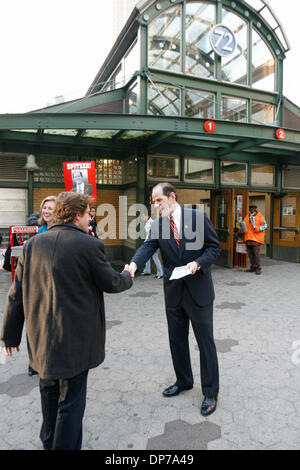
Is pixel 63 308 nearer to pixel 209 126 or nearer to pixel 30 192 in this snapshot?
pixel 209 126

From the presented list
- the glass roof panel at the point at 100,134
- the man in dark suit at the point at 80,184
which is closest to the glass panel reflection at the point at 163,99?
the glass roof panel at the point at 100,134

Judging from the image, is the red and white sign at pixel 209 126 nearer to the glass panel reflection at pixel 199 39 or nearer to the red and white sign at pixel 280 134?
the red and white sign at pixel 280 134

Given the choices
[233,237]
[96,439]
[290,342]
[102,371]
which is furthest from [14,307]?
[233,237]

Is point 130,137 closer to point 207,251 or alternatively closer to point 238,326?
point 238,326

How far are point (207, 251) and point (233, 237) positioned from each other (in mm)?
7347

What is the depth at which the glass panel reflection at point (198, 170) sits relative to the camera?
9395 millimetres

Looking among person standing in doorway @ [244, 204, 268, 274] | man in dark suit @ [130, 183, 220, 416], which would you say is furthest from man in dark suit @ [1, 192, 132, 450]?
person standing in doorway @ [244, 204, 268, 274]

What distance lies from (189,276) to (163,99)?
24.9ft

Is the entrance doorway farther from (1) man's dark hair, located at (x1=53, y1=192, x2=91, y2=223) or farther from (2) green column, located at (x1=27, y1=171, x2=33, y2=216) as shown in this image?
(1) man's dark hair, located at (x1=53, y1=192, x2=91, y2=223)

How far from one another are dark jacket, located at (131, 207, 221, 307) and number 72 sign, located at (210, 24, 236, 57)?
8.87 metres

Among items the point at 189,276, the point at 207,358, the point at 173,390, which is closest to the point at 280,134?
the point at 189,276

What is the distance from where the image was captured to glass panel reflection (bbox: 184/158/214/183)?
9395 millimetres

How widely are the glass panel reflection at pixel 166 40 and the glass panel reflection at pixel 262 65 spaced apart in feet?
9.18

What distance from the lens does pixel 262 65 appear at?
10.5 metres
